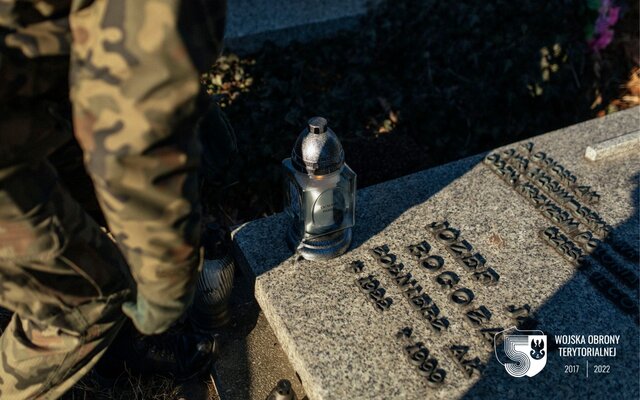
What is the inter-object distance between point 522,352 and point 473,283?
1.36 ft

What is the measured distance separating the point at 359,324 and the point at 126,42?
62.2 inches

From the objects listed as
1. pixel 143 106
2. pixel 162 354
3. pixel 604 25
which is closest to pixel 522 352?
pixel 162 354

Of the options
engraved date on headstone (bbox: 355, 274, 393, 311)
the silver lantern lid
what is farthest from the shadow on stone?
the silver lantern lid

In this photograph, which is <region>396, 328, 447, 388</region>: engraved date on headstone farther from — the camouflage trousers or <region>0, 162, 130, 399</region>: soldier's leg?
<region>0, 162, 130, 399</region>: soldier's leg

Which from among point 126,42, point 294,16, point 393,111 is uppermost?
point 126,42

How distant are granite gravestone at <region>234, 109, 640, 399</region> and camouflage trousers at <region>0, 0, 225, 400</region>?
2.55 feet

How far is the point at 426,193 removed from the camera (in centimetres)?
334

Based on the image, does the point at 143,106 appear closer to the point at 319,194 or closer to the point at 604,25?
the point at 319,194

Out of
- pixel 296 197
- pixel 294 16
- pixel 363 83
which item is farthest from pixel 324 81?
pixel 296 197

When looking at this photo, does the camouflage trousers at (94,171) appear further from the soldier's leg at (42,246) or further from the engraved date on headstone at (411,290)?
the engraved date on headstone at (411,290)

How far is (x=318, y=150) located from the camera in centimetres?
265

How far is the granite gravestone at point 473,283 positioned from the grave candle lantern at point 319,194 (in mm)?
93

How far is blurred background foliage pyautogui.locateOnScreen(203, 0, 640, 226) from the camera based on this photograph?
158 inches

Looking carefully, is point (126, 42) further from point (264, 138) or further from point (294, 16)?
point (294, 16)
